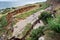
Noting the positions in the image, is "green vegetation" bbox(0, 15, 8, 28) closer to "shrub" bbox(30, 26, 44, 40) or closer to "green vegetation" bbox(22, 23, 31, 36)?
"green vegetation" bbox(22, 23, 31, 36)

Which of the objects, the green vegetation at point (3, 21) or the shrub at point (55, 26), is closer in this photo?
the shrub at point (55, 26)

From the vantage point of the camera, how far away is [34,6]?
810 inches

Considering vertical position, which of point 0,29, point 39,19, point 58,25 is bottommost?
point 0,29

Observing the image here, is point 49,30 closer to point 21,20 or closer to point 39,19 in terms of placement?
A: point 39,19

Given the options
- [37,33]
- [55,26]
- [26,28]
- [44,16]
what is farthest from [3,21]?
[55,26]

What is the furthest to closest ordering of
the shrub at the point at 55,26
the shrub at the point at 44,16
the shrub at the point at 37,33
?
1. the shrub at the point at 44,16
2. the shrub at the point at 37,33
3. the shrub at the point at 55,26

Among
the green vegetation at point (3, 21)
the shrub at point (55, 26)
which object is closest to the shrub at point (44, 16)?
the shrub at point (55, 26)

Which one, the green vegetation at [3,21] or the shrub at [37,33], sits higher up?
the shrub at [37,33]

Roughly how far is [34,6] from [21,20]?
283 cm

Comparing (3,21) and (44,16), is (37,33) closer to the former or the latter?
(44,16)

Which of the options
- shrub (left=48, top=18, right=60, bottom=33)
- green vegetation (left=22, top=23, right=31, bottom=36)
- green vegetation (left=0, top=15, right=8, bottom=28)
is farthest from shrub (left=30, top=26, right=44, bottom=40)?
green vegetation (left=0, top=15, right=8, bottom=28)

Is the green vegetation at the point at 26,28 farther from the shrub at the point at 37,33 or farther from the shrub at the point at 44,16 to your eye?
the shrub at the point at 37,33

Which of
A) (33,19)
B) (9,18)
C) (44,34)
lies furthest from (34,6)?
(44,34)

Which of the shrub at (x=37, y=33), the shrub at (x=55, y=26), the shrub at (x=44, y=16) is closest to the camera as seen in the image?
the shrub at (x=55, y=26)
